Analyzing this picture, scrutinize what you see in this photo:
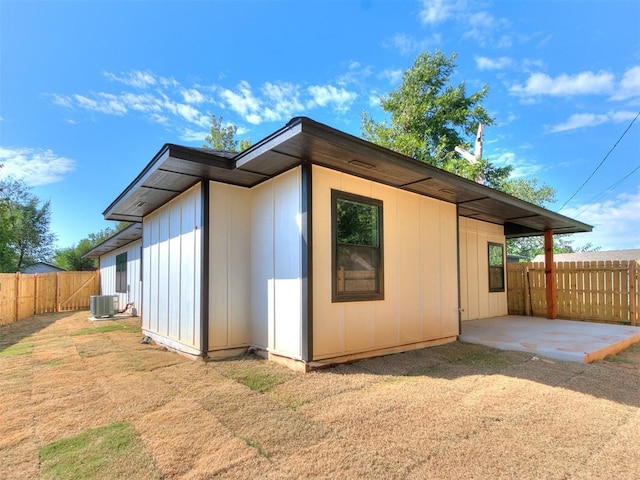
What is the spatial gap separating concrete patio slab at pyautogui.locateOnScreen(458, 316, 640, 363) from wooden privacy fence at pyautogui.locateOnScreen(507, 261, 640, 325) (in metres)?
0.85

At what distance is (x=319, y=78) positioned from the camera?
16.1 m

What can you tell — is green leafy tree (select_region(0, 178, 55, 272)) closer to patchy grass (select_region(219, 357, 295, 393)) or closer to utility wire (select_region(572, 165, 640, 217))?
patchy grass (select_region(219, 357, 295, 393))

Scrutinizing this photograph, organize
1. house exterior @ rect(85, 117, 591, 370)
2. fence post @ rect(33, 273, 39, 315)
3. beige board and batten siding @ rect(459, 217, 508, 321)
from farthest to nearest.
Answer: fence post @ rect(33, 273, 39, 315), beige board and batten siding @ rect(459, 217, 508, 321), house exterior @ rect(85, 117, 591, 370)

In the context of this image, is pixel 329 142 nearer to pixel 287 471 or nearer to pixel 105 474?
pixel 287 471

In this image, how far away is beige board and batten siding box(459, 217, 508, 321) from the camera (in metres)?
8.32

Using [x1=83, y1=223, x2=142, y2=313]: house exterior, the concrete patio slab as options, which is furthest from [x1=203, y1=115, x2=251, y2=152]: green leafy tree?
the concrete patio slab

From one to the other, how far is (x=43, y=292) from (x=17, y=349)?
9.23m

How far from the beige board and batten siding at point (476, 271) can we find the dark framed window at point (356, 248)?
4.20 m

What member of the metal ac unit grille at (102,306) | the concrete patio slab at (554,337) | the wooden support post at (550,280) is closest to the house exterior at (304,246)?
the concrete patio slab at (554,337)

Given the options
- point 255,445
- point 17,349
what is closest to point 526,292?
point 255,445

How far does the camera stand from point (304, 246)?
13.4 feet

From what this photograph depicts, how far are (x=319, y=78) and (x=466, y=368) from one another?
15039mm

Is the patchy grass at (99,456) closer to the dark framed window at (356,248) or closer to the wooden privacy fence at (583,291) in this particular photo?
the dark framed window at (356,248)

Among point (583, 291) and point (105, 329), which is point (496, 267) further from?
point (105, 329)
